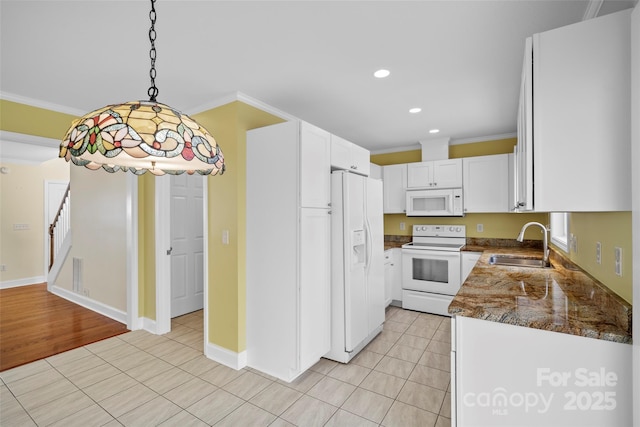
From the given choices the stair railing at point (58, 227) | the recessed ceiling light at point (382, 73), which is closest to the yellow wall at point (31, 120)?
the recessed ceiling light at point (382, 73)

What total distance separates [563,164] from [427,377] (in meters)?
2.00

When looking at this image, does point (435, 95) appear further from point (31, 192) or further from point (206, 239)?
point (31, 192)

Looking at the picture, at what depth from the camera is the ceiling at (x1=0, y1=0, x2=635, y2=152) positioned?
5.57 ft

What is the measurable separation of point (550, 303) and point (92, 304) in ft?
17.5

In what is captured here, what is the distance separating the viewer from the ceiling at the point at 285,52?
1.70m

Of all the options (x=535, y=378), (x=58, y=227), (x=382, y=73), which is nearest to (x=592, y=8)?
(x=382, y=73)

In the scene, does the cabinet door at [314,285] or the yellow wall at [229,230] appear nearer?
the cabinet door at [314,285]

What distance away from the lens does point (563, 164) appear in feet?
4.42

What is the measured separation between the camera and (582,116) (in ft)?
4.28

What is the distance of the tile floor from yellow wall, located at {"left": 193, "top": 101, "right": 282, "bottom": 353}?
14.1 inches

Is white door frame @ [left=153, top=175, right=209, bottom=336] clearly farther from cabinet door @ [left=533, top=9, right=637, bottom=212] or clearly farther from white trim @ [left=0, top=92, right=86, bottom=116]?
cabinet door @ [left=533, top=9, right=637, bottom=212]

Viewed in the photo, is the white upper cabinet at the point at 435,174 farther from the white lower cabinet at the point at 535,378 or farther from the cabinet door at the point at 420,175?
the white lower cabinet at the point at 535,378

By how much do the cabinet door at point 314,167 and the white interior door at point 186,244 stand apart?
229cm

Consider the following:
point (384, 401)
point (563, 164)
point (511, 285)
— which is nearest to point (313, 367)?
point (384, 401)
